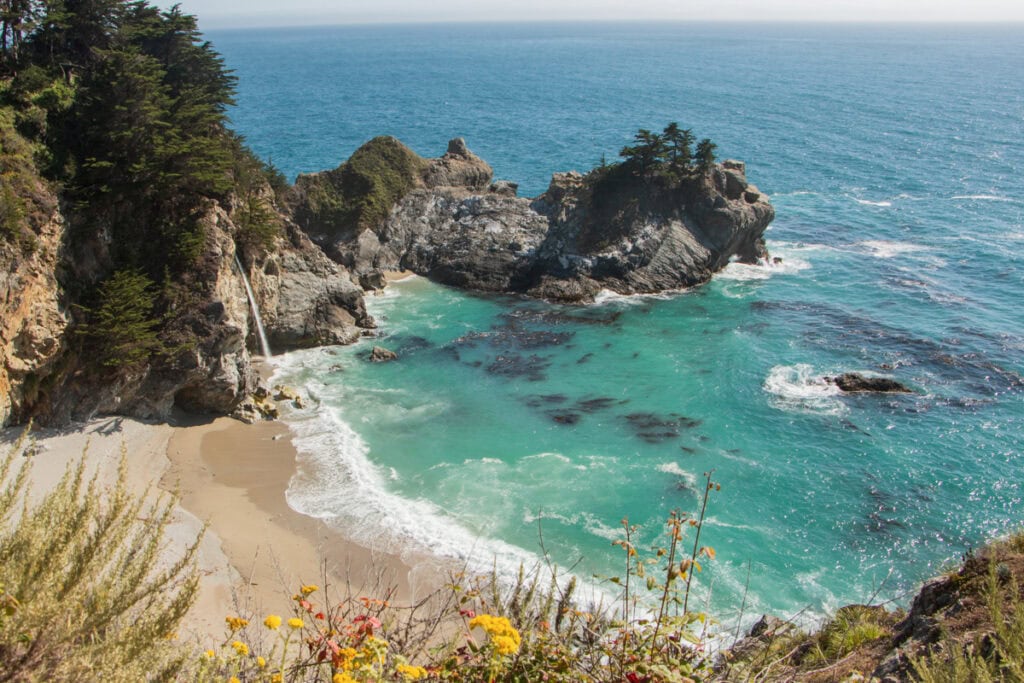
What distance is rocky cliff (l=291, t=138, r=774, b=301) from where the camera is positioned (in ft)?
151

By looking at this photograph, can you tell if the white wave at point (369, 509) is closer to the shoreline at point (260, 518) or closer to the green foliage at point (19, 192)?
the shoreline at point (260, 518)

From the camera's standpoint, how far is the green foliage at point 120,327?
25438 mm

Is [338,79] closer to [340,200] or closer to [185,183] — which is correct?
[340,200]

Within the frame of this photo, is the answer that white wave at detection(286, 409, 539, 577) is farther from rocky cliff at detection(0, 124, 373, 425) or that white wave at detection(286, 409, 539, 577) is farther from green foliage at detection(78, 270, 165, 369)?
green foliage at detection(78, 270, 165, 369)

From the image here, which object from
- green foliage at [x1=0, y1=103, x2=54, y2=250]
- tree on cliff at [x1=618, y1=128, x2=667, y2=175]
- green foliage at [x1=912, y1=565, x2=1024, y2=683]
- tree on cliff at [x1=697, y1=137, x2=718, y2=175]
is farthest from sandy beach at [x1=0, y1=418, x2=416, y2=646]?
tree on cliff at [x1=697, y1=137, x2=718, y2=175]

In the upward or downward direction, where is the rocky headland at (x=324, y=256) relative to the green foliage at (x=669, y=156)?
downward

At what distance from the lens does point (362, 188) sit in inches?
1972

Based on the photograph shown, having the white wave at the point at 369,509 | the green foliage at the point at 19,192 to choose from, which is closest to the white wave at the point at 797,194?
the white wave at the point at 369,509

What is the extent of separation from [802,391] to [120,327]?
96.6 feet

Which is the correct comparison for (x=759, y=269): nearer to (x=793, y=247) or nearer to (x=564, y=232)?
(x=793, y=247)

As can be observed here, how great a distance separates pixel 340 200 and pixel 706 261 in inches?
1031

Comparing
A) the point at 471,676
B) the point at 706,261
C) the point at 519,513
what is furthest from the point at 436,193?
the point at 471,676

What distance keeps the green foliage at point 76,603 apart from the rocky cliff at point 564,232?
37180 mm

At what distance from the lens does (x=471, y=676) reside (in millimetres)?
6754
